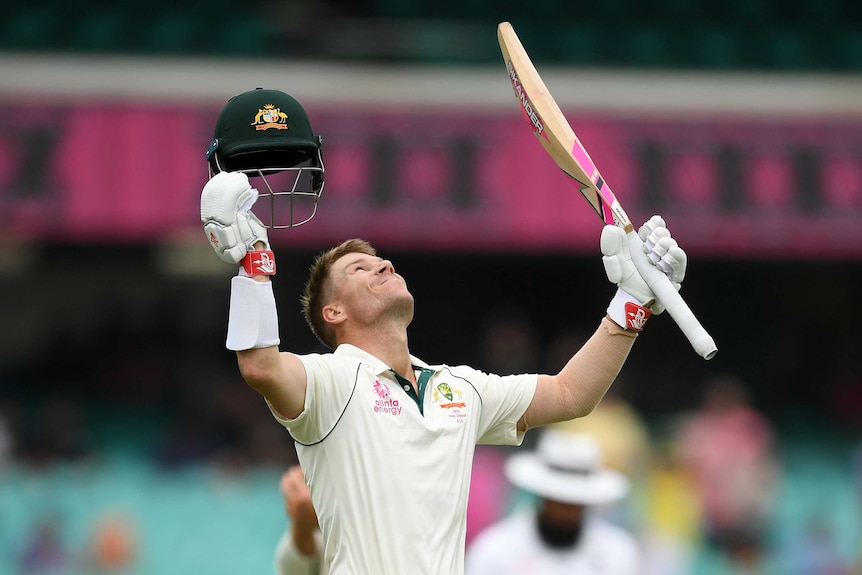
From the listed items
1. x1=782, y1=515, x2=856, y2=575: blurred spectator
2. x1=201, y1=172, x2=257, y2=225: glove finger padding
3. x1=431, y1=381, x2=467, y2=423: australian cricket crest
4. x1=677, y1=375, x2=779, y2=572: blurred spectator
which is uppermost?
x1=201, y1=172, x2=257, y2=225: glove finger padding

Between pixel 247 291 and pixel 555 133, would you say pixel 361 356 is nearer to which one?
pixel 247 291

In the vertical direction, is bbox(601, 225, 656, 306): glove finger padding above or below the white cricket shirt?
above

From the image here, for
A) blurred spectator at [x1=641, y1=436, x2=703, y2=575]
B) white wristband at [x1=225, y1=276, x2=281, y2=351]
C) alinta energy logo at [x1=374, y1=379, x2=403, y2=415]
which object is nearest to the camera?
white wristband at [x1=225, y1=276, x2=281, y2=351]

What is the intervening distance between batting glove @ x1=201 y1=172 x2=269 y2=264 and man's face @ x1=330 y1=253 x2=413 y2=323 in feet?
1.65

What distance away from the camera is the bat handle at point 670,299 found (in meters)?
3.50

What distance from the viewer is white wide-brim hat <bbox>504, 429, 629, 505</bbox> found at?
5.66 meters

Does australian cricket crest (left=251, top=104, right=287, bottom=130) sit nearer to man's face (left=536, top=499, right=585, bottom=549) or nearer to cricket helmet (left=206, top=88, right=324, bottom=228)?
Answer: cricket helmet (left=206, top=88, right=324, bottom=228)

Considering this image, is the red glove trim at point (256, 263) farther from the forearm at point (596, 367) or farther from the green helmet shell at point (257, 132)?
the forearm at point (596, 367)

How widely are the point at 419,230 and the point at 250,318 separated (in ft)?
25.6

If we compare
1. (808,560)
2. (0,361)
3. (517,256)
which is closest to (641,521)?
(808,560)

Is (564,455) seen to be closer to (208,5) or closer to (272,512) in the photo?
(272,512)

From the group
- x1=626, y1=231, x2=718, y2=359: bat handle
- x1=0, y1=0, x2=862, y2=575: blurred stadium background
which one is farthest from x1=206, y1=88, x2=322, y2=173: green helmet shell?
x1=0, y1=0, x2=862, y2=575: blurred stadium background

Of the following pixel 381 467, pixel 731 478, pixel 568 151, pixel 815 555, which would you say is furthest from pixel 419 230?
pixel 381 467

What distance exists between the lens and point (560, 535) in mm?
5586
